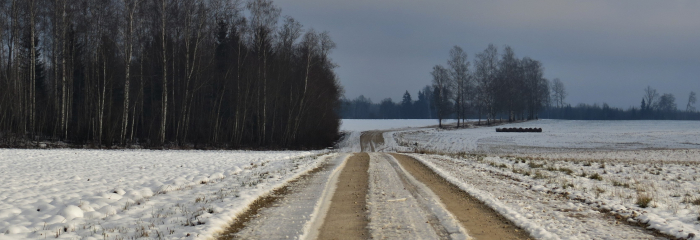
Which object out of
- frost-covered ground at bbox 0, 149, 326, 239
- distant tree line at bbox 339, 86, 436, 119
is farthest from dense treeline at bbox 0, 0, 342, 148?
distant tree line at bbox 339, 86, 436, 119

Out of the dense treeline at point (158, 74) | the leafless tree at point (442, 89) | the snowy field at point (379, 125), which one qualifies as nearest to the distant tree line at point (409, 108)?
the snowy field at point (379, 125)

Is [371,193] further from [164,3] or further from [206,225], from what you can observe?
[164,3]

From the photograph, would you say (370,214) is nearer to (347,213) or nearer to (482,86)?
(347,213)

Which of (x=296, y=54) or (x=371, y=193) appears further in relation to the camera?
(x=296, y=54)

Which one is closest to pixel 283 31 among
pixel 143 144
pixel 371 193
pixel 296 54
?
pixel 296 54

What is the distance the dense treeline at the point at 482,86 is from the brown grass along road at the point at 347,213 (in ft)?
180

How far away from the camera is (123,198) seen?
858 cm

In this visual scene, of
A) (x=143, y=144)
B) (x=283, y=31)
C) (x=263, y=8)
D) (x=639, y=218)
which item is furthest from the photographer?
(x=283, y=31)

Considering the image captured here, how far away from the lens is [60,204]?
784 cm

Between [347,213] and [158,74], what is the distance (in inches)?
1287

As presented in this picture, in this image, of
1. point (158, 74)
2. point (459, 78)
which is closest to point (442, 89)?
point (459, 78)

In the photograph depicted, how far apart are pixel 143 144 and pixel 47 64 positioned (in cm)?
1554

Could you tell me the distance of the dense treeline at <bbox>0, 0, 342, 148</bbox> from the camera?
84.8 ft

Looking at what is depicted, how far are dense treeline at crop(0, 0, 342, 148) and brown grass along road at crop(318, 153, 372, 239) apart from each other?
65.7 ft
